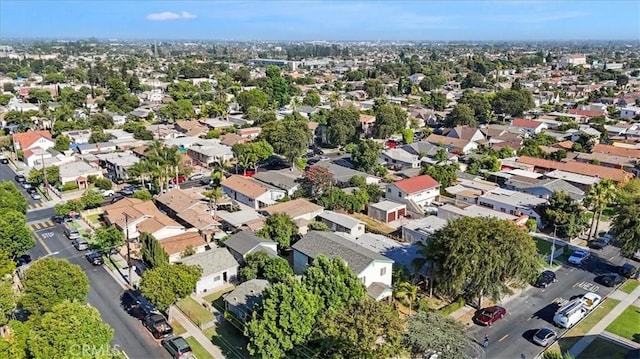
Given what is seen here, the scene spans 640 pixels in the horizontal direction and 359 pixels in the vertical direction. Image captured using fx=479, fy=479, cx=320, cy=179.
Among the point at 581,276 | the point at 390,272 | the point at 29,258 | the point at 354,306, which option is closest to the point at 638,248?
the point at 581,276

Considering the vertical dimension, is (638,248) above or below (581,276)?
above

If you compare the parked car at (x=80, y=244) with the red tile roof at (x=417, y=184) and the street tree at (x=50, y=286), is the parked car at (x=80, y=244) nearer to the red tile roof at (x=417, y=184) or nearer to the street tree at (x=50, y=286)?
the street tree at (x=50, y=286)

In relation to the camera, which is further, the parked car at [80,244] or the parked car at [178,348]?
the parked car at [80,244]

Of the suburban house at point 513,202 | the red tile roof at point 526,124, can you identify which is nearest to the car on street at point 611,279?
the suburban house at point 513,202

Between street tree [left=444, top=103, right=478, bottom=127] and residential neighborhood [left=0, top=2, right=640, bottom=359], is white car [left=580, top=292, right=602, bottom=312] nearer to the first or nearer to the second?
residential neighborhood [left=0, top=2, right=640, bottom=359]

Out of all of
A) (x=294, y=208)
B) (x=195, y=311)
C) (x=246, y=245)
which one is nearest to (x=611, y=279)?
(x=294, y=208)

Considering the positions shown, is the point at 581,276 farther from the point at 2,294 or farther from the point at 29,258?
the point at 29,258
